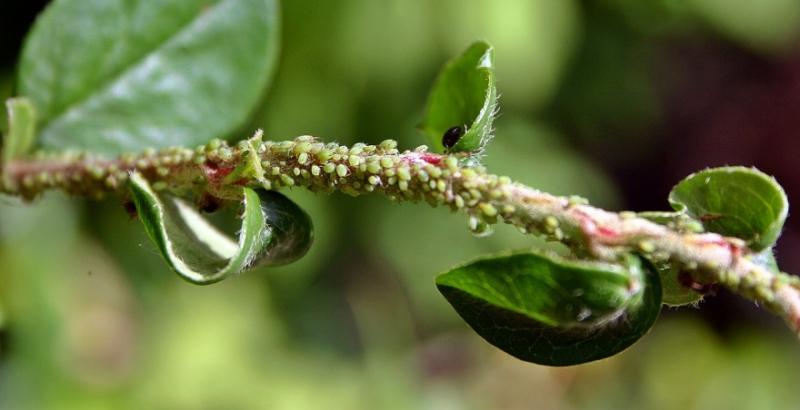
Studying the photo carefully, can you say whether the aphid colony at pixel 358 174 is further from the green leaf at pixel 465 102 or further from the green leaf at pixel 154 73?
the green leaf at pixel 154 73

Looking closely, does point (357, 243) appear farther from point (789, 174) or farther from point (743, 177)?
point (743, 177)

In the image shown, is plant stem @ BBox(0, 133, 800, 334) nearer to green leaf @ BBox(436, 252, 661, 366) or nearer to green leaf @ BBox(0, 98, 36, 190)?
green leaf @ BBox(436, 252, 661, 366)

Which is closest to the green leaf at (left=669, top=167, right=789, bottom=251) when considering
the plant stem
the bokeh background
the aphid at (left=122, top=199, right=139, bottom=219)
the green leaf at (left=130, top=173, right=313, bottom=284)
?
the plant stem

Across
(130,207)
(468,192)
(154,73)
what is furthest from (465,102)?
(154,73)

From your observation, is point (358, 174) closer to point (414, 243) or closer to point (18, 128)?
point (18, 128)

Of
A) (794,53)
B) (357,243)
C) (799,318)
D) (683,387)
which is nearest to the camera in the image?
(799,318)

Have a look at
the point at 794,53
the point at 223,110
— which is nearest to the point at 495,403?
the point at 794,53
